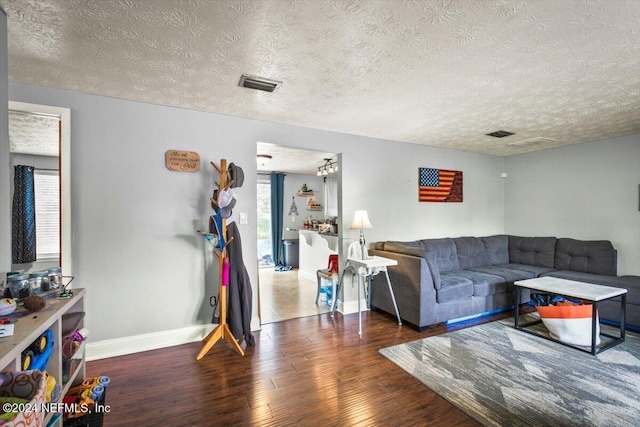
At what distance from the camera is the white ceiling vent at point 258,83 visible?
7.32 feet

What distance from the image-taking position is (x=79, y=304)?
6.58ft

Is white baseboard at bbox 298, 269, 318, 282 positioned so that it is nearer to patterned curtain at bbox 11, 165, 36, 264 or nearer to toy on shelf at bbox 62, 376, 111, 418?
toy on shelf at bbox 62, 376, 111, 418

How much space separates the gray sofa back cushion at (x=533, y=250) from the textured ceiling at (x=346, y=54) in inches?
76.9

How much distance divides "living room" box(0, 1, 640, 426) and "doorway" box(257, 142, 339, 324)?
1.55ft

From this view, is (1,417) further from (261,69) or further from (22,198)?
(22,198)

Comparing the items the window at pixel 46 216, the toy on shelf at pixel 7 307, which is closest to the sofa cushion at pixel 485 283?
the toy on shelf at pixel 7 307

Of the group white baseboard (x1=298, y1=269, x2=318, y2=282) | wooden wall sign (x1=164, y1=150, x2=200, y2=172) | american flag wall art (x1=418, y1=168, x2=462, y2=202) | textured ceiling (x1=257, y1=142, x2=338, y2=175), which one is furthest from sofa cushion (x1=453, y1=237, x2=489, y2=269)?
wooden wall sign (x1=164, y1=150, x2=200, y2=172)

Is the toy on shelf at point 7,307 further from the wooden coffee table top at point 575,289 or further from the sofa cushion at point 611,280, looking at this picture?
the sofa cushion at point 611,280

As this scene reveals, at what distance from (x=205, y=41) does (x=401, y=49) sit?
3.86ft

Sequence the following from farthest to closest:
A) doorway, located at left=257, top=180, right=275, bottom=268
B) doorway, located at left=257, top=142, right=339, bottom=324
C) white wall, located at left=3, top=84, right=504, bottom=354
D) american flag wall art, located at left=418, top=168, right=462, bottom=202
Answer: doorway, located at left=257, top=180, right=275, bottom=268
american flag wall art, located at left=418, top=168, right=462, bottom=202
doorway, located at left=257, top=142, right=339, bottom=324
white wall, located at left=3, top=84, right=504, bottom=354

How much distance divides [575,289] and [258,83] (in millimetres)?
3440

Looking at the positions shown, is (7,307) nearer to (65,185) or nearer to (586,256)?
(65,185)

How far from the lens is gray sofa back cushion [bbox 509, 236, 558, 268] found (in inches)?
169

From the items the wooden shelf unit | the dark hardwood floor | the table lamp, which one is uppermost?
the table lamp
